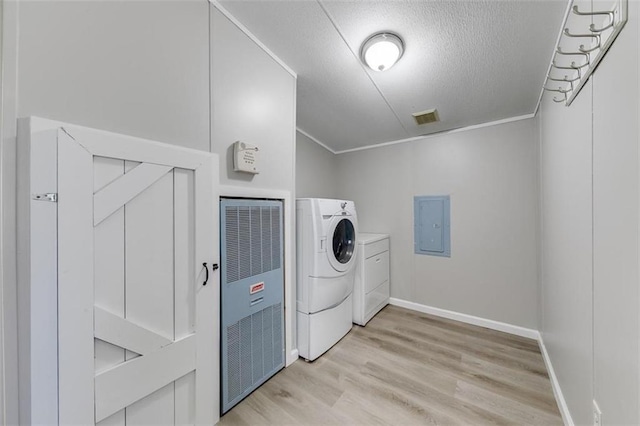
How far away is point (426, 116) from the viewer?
7.95ft

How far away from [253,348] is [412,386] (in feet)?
3.76

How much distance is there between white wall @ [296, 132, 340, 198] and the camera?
296 cm

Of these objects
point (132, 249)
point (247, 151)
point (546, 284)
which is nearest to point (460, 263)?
point (546, 284)

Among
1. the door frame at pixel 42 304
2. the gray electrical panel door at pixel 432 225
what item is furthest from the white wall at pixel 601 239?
the door frame at pixel 42 304

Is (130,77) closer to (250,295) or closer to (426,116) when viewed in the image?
(250,295)

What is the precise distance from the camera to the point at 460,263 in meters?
2.70

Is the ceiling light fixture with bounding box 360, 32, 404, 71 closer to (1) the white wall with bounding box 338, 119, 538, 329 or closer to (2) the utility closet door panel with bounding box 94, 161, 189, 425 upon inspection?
→ (2) the utility closet door panel with bounding box 94, 161, 189, 425

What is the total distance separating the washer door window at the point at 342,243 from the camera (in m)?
2.15

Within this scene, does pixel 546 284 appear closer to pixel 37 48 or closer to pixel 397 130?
pixel 397 130

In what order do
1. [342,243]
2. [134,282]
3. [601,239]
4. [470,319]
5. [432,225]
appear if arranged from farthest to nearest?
[432,225] → [470,319] → [342,243] → [134,282] → [601,239]

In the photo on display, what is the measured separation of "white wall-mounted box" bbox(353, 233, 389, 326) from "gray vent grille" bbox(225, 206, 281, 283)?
1125 mm

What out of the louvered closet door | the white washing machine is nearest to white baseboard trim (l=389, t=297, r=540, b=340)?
the white washing machine

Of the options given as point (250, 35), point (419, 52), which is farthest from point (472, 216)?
point (250, 35)

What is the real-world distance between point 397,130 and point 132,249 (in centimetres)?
274
